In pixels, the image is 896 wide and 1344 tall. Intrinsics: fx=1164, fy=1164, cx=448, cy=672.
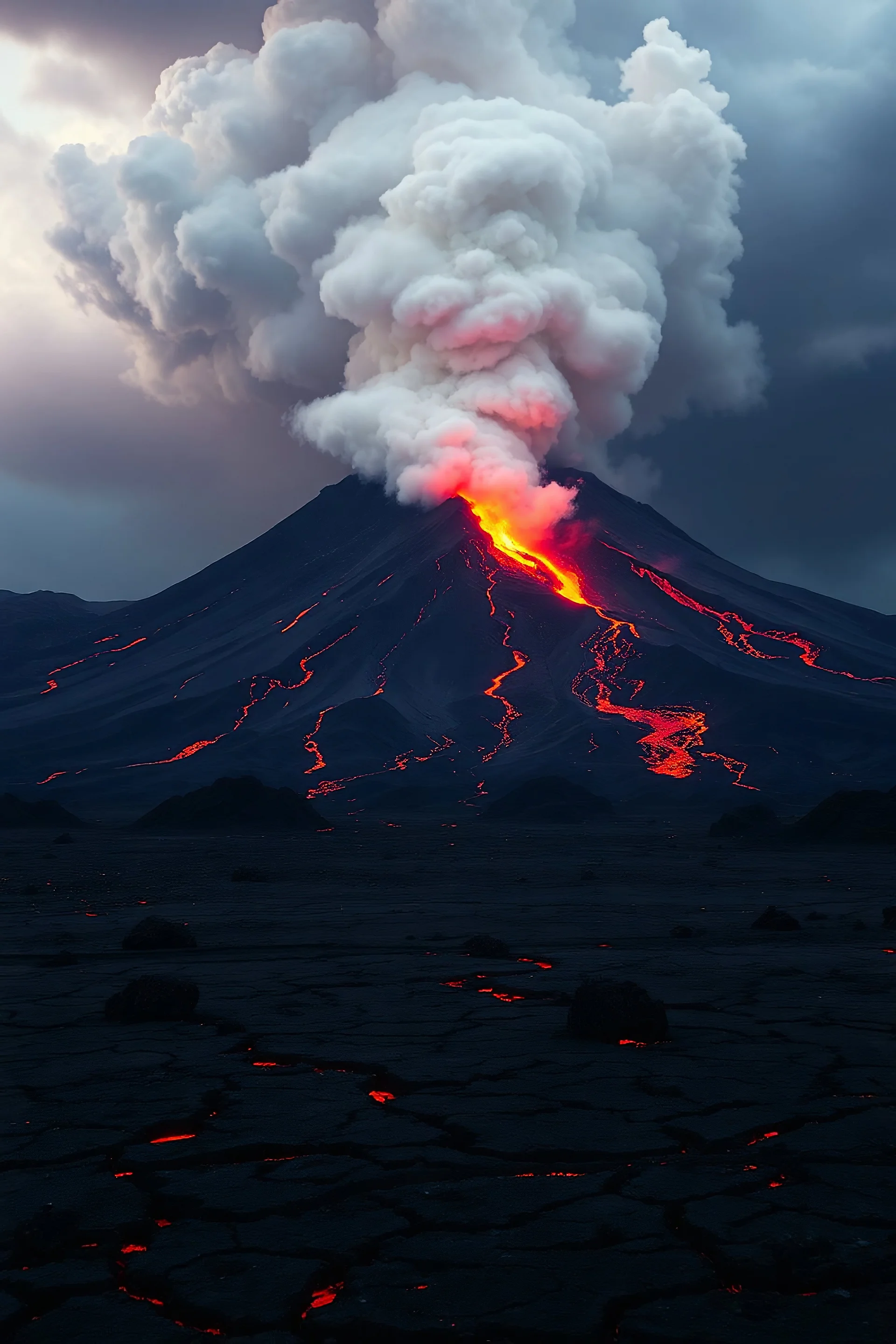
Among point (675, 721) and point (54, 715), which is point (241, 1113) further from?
point (54, 715)

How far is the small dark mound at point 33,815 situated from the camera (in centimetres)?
3447

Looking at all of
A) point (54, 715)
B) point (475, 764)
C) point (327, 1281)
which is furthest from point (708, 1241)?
point (54, 715)

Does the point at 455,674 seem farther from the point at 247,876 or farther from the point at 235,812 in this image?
the point at 247,876

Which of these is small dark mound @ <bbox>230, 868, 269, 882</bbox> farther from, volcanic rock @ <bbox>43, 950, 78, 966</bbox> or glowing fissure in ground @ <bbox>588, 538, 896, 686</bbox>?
glowing fissure in ground @ <bbox>588, 538, 896, 686</bbox>

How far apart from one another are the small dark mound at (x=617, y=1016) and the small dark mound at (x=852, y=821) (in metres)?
21.8

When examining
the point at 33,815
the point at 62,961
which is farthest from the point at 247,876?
the point at 33,815

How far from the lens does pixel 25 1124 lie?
5.36 m

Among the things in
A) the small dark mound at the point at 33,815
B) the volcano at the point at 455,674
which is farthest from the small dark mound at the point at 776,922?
the volcano at the point at 455,674

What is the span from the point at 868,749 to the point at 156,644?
193 ft

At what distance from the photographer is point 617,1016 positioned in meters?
7.06

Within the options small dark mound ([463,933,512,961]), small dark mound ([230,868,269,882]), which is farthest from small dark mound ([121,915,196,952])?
small dark mound ([230,868,269,882])

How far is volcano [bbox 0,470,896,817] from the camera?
191 feet

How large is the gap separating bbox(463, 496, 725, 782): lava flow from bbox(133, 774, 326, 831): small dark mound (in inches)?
1006

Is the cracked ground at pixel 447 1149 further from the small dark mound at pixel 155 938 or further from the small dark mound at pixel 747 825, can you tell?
the small dark mound at pixel 747 825
